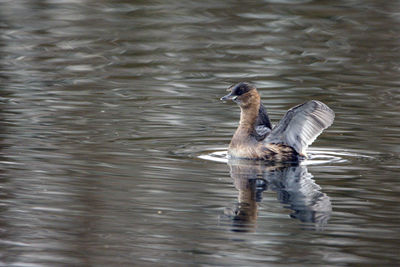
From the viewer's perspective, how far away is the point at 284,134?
450 inches

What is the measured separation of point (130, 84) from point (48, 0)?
10767 millimetres

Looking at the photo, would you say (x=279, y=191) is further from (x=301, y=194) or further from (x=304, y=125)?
(x=304, y=125)

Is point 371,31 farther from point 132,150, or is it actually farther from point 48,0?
point 132,150

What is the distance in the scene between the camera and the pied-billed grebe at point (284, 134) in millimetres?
11227

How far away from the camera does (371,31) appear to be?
74.0ft

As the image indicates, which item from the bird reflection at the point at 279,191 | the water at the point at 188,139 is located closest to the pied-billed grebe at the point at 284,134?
the bird reflection at the point at 279,191

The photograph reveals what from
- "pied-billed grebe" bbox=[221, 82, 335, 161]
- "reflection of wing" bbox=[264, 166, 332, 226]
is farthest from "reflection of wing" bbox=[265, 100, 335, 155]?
"reflection of wing" bbox=[264, 166, 332, 226]

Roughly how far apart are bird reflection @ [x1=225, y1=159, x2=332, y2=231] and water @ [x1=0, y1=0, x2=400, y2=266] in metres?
0.03

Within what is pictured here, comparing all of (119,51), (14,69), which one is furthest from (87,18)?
(14,69)

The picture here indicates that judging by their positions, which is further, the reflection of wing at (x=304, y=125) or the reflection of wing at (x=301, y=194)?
the reflection of wing at (x=304, y=125)

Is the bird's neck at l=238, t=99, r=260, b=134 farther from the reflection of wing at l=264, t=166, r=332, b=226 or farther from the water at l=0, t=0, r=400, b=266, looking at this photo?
the reflection of wing at l=264, t=166, r=332, b=226

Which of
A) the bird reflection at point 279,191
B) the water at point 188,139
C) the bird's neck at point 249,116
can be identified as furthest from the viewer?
the bird's neck at point 249,116

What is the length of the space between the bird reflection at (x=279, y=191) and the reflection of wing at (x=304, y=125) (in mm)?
300

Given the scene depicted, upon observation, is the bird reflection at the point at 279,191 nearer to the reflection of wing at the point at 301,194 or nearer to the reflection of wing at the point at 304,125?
the reflection of wing at the point at 301,194
